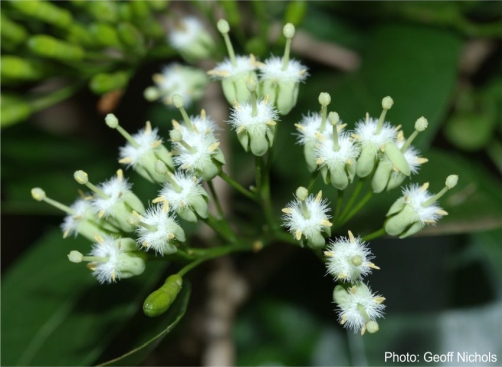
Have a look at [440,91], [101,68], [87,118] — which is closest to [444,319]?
[440,91]

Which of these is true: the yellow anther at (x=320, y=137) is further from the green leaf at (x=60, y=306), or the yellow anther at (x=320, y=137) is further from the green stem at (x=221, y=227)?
the green leaf at (x=60, y=306)

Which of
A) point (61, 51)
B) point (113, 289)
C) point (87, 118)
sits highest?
point (87, 118)

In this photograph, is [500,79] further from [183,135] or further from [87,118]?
[87,118]

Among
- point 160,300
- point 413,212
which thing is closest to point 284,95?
point 413,212

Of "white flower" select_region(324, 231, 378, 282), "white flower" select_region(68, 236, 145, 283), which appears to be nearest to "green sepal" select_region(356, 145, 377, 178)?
"white flower" select_region(324, 231, 378, 282)

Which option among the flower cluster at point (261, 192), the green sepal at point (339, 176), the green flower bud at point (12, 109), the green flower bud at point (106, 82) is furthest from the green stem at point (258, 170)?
the green flower bud at point (12, 109)

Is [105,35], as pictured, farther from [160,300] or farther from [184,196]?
[160,300]
